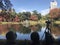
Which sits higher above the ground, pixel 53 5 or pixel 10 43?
pixel 53 5

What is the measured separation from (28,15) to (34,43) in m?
2.08

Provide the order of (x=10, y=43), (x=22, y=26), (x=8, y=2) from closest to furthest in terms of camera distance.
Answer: (x=10, y=43), (x=8, y=2), (x=22, y=26)

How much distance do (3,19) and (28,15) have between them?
23.3 inches

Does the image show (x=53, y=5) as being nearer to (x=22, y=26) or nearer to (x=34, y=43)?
(x=22, y=26)

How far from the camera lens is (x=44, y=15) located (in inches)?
138

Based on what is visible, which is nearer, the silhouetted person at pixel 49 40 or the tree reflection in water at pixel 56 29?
the silhouetted person at pixel 49 40

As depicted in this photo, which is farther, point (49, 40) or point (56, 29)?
point (56, 29)

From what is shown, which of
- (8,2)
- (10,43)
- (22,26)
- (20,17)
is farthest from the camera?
(22,26)

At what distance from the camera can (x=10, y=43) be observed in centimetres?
144

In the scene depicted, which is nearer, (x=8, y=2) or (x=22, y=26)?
(x=8, y=2)

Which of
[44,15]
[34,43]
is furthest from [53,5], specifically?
[34,43]

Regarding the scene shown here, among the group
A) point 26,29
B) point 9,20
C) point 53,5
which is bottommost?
point 26,29

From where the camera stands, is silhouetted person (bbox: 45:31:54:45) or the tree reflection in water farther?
the tree reflection in water

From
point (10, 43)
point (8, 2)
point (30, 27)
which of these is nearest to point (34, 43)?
point (10, 43)
